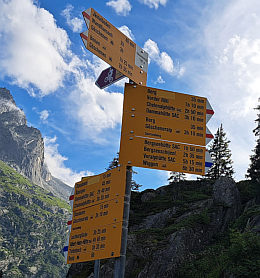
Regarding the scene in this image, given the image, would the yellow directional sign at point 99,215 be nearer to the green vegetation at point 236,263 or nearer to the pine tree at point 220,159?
the green vegetation at point 236,263

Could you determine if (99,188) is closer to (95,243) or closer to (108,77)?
(95,243)

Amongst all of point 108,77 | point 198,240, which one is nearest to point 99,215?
point 108,77

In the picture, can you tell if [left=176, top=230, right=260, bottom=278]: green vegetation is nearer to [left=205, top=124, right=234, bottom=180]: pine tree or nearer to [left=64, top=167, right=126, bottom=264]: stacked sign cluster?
[left=64, top=167, right=126, bottom=264]: stacked sign cluster

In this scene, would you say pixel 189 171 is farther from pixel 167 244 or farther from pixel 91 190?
pixel 167 244

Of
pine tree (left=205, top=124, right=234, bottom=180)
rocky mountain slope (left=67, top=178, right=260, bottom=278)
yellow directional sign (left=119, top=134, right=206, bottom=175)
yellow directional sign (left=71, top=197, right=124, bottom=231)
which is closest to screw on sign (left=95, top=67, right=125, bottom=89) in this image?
yellow directional sign (left=119, top=134, right=206, bottom=175)

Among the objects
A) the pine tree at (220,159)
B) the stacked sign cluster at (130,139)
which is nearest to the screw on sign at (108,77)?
the stacked sign cluster at (130,139)

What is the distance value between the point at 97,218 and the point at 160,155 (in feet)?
6.46

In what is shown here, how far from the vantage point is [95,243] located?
725 centimetres

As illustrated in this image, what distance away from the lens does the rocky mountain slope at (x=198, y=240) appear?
17.8 m

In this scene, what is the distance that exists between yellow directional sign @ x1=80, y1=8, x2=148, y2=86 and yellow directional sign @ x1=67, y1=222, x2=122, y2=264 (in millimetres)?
3514

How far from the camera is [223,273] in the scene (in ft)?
60.8

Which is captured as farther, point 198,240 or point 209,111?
point 198,240

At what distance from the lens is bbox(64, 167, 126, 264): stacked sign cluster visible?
271 inches

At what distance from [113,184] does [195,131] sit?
2.37 meters
